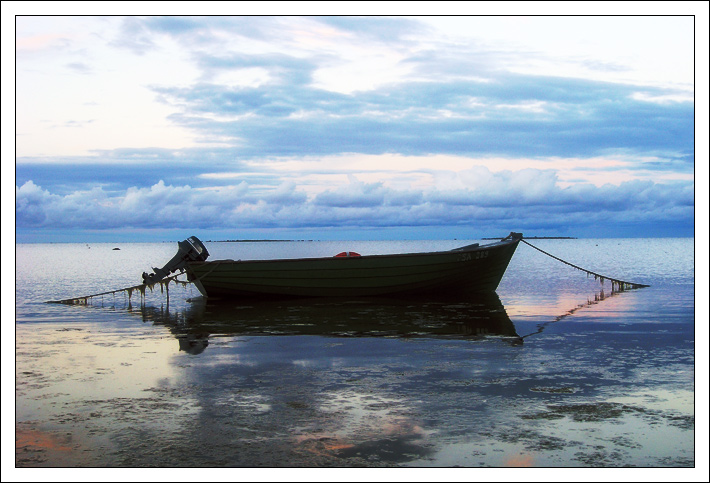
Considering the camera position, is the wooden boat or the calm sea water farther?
the wooden boat

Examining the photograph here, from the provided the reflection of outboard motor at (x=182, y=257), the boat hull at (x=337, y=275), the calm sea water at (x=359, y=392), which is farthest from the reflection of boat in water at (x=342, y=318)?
the reflection of outboard motor at (x=182, y=257)

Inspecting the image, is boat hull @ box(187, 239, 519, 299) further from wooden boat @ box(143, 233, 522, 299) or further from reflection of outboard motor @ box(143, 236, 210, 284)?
reflection of outboard motor @ box(143, 236, 210, 284)

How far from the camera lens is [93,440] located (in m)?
7.16

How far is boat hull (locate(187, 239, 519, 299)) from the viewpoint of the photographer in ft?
73.9

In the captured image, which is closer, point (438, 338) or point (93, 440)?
point (93, 440)

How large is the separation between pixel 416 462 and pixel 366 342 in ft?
24.3

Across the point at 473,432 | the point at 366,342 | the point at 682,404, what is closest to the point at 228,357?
the point at 366,342

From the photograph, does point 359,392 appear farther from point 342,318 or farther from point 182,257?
point 182,257

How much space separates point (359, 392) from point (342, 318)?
8.93 m

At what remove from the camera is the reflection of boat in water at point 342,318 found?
15258 millimetres

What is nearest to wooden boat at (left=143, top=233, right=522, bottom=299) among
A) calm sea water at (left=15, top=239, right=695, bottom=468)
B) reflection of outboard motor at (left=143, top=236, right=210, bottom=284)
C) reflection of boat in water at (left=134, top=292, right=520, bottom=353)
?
reflection of outboard motor at (left=143, top=236, right=210, bottom=284)

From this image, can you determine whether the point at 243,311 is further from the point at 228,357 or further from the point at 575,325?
the point at 575,325

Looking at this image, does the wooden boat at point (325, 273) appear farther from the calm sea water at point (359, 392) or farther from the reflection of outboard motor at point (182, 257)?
the calm sea water at point (359, 392)

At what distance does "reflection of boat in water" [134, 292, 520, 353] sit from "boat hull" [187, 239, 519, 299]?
44cm
